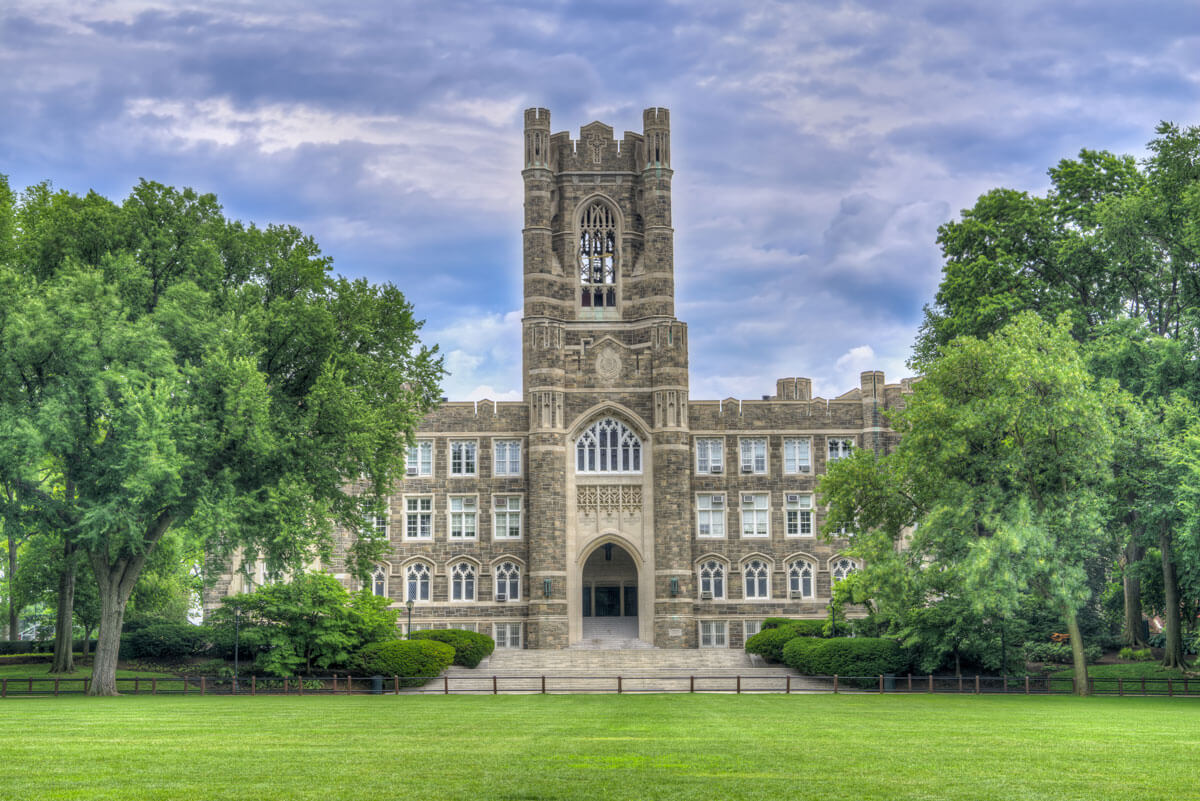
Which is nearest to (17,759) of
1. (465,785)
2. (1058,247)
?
(465,785)

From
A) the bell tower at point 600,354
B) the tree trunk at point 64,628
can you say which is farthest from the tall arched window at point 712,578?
the tree trunk at point 64,628

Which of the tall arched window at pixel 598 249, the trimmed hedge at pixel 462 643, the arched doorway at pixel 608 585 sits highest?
the tall arched window at pixel 598 249

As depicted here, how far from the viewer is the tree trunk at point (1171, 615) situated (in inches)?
1407

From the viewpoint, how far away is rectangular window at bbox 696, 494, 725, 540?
5562 cm

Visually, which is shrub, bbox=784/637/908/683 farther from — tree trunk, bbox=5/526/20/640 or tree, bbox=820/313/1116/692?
tree trunk, bbox=5/526/20/640

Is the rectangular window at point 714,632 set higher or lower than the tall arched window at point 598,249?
lower

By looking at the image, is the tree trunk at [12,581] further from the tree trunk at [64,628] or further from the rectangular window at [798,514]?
the rectangular window at [798,514]

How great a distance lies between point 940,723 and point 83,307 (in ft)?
78.3

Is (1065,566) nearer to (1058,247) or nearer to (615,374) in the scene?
(1058,247)

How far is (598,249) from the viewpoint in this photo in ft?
191

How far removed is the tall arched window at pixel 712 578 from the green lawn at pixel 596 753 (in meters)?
27.0

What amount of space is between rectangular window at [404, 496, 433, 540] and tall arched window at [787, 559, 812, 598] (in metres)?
17.4

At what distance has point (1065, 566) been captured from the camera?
32.1 metres

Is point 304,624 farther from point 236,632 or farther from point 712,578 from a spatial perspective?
point 712,578
